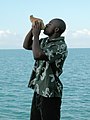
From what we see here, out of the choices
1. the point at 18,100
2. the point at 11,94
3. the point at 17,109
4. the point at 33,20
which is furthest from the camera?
the point at 11,94

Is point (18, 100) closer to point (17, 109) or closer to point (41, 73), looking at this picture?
point (17, 109)

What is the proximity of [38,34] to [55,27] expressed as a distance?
0.81ft

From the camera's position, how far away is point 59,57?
4445 mm

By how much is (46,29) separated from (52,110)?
895 millimetres

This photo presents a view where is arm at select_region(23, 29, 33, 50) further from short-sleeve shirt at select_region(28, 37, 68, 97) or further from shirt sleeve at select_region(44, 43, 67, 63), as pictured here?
shirt sleeve at select_region(44, 43, 67, 63)

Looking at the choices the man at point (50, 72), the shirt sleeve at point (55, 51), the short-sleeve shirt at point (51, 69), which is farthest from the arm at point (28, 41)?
the shirt sleeve at point (55, 51)

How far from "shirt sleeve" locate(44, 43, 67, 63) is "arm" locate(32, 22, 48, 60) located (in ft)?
0.22

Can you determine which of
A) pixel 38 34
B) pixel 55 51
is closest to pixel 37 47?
pixel 38 34

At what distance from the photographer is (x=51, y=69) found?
4.48 meters

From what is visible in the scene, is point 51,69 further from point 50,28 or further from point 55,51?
point 50,28

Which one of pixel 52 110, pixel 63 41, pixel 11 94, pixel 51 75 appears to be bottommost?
pixel 11 94

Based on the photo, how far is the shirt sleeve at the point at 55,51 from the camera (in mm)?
4391

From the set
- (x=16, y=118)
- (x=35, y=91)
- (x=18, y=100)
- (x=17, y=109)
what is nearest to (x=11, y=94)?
(x=18, y=100)

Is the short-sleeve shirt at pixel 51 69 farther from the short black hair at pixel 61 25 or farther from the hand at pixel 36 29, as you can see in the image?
the hand at pixel 36 29
